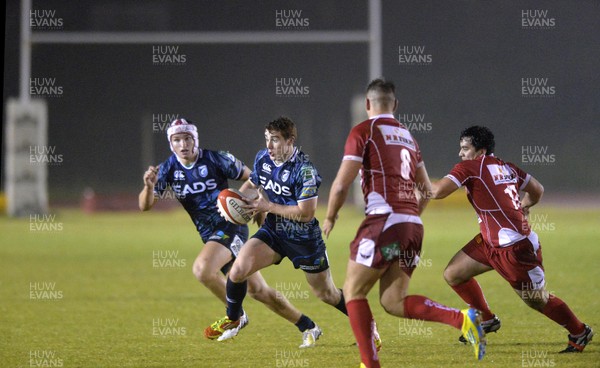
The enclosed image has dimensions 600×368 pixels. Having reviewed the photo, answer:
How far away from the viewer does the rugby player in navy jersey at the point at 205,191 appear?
6.96 metres

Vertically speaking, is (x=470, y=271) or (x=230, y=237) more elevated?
(x=230, y=237)

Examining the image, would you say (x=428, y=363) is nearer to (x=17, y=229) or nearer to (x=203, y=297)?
(x=203, y=297)

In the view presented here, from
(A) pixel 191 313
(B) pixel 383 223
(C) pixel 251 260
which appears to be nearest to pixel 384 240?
(B) pixel 383 223

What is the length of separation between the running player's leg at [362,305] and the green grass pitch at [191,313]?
2.83 ft

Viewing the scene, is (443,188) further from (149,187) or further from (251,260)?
(149,187)

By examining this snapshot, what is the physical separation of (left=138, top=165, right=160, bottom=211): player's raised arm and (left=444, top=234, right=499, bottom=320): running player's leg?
241cm

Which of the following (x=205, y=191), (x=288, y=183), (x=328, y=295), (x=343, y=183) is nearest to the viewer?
(x=343, y=183)

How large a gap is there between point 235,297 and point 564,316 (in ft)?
8.12

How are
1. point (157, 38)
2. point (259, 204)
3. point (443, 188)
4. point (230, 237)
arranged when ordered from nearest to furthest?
point (443, 188)
point (259, 204)
point (230, 237)
point (157, 38)

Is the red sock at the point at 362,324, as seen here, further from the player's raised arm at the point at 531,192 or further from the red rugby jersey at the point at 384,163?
the player's raised arm at the point at 531,192

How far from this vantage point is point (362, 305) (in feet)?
17.2

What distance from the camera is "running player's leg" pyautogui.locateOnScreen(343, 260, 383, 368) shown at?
517 cm

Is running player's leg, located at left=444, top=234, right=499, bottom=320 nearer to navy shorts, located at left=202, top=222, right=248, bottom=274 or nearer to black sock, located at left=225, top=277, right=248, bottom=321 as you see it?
black sock, located at left=225, top=277, right=248, bottom=321

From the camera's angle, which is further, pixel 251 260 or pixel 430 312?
pixel 251 260
